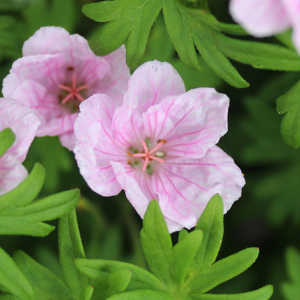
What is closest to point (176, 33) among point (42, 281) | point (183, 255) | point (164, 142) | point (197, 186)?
point (164, 142)

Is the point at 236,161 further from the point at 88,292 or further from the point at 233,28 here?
the point at 88,292

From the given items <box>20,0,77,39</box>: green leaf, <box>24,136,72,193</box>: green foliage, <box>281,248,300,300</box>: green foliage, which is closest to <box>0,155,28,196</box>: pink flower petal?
<box>24,136,72,193</box>: green foliage

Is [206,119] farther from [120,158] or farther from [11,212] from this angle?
[11,212]

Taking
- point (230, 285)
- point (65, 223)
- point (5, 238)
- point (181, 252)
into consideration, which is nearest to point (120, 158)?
point (65, 223)

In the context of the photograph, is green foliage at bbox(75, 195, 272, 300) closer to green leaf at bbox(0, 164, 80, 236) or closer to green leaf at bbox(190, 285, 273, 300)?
green leaf at bbox(190, 285, 273, 300)

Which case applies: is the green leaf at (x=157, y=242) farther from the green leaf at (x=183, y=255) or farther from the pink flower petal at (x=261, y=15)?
the pink flower petal at (x=261, y=15)

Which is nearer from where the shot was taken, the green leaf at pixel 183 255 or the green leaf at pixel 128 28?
the green leaf at pixel 183 255

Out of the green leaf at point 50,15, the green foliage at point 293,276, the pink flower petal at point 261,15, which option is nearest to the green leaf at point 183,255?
the pink flower petal at point 261,15
